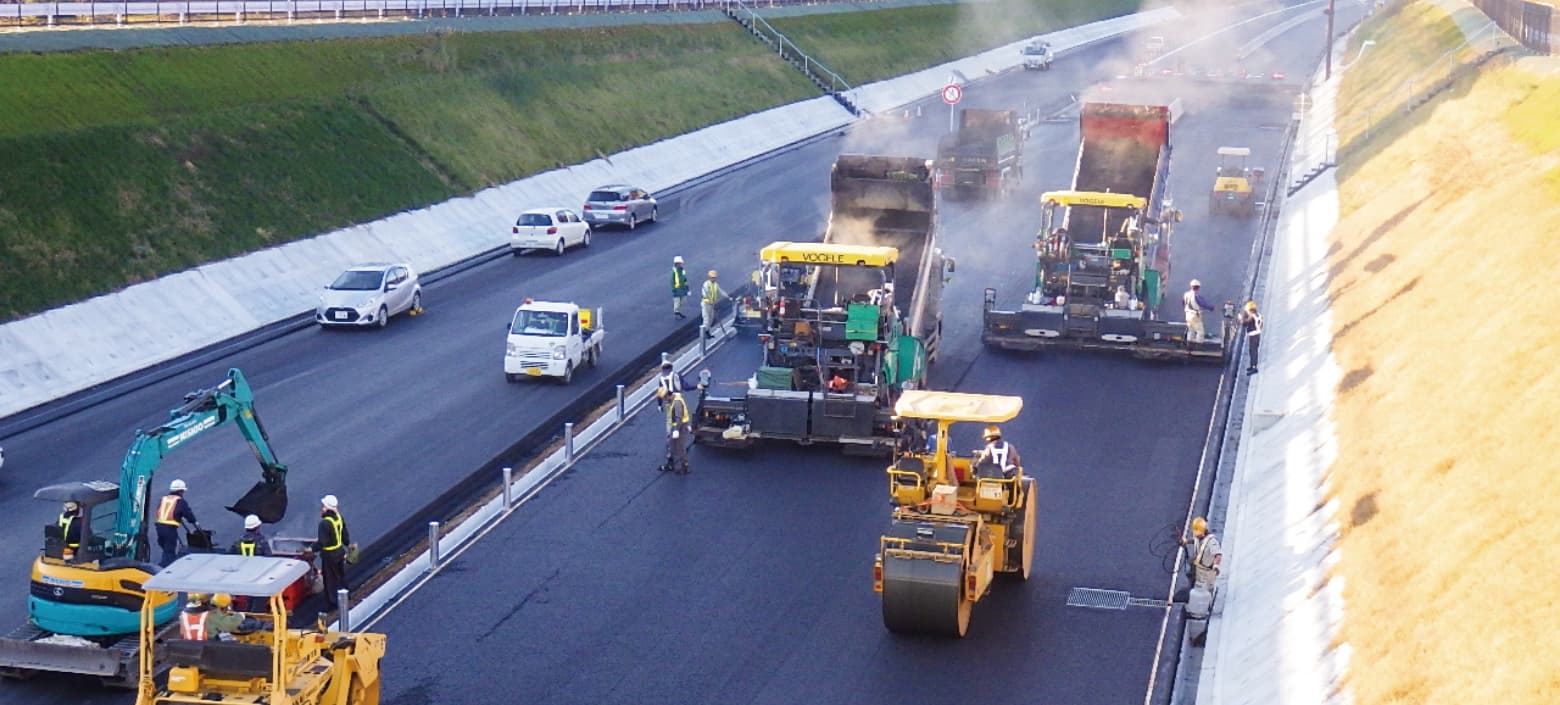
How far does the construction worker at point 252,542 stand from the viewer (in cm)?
2141

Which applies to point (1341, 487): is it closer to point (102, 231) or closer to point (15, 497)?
point (15, 497)

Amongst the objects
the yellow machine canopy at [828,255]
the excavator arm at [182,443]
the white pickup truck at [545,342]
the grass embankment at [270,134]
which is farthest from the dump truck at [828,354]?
the grass embankment at [270,134]

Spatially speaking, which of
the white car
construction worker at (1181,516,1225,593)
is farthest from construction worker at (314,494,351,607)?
the white car

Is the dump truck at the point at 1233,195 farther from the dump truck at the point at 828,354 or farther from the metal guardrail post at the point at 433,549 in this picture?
the metal guardrail post at the point at 433,549

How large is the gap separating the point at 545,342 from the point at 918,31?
7771 centimetres

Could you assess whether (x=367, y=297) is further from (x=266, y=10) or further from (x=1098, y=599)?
(x=266, y=10)

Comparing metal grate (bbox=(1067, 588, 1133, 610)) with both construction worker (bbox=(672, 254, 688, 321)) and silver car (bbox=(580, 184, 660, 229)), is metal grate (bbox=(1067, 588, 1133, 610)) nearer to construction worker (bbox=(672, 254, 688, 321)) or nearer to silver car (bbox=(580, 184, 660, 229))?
construction worker (bbox=(672, 254, 688, 321))

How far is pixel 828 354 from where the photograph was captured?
104ft

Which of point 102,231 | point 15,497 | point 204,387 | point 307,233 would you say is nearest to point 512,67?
point 307,233

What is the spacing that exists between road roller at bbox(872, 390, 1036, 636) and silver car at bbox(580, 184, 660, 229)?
34.2 m

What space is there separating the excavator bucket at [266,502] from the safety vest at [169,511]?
242 centimetres

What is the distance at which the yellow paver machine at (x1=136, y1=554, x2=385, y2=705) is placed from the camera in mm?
16250

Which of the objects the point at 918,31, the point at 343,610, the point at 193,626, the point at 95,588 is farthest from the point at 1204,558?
the point at 918,31

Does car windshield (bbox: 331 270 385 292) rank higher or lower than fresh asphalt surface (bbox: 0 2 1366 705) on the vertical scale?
higher
